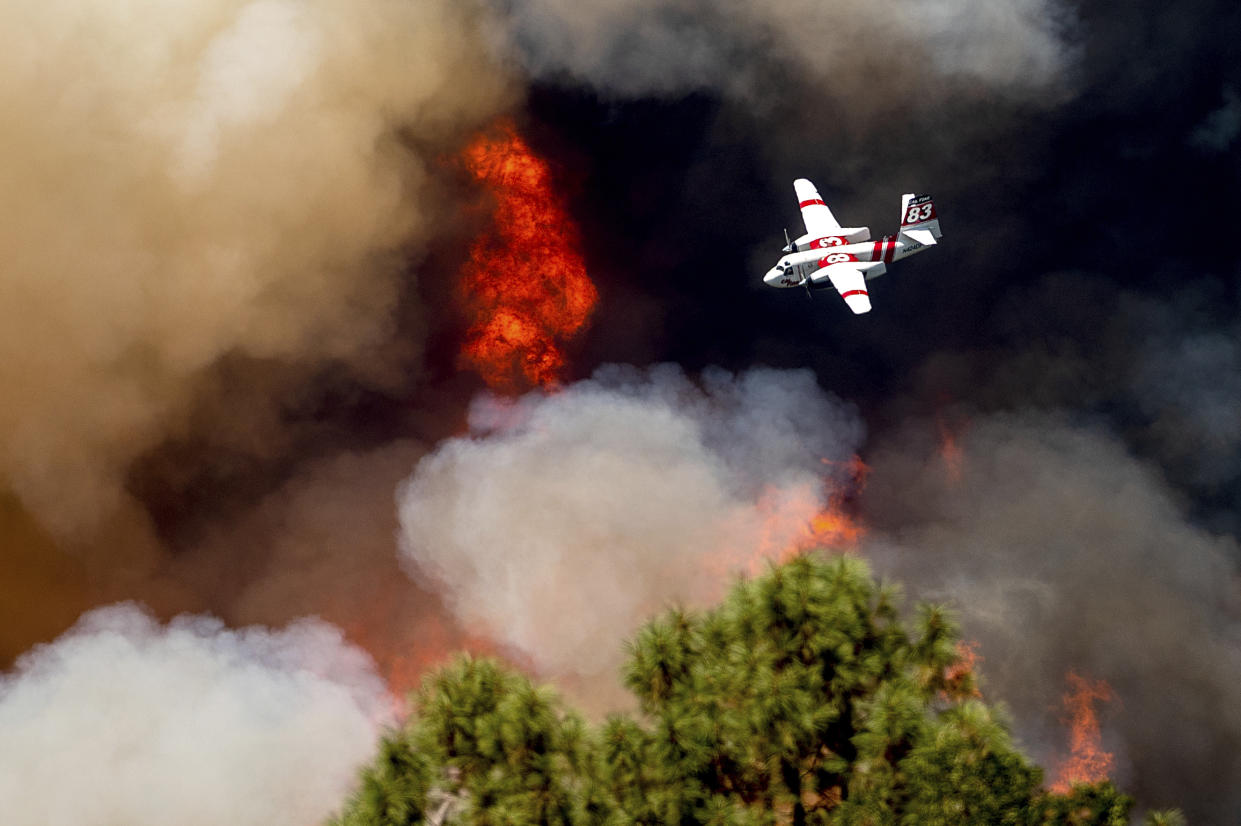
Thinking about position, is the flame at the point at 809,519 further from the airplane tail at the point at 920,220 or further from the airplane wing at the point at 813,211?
the airplane wing at the point at 813,211

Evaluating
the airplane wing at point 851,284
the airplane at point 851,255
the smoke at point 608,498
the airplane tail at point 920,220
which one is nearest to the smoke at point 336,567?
the smoke at point 608,498

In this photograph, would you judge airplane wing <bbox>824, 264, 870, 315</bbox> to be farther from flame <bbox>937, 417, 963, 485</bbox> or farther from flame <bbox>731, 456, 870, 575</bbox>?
flame <bbox>731, 456, 870, 575</bbox>

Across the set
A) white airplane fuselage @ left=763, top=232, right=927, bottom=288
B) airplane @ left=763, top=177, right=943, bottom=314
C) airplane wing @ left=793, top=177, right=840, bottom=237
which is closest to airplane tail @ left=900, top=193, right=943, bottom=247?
airplane @ left=763, top=177, right=943, bottom=314

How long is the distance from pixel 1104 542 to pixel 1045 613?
792 centimetres

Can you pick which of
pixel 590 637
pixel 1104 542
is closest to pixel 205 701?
pixel 590 637

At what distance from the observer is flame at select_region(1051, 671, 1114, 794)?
198 feet

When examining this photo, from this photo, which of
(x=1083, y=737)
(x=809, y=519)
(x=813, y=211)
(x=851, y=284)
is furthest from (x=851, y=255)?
(x=1083, y=737)

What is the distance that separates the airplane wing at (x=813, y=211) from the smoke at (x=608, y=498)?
13865 millimetres

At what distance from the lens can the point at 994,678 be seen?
2554 inches

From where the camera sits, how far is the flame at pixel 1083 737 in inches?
2382

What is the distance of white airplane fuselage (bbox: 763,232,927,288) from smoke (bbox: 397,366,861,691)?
28.2 feet

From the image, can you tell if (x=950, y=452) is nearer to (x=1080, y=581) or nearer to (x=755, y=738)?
(x=1080, y=581)

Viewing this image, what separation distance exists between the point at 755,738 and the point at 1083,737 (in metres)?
43.6

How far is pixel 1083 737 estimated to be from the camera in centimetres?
6147
